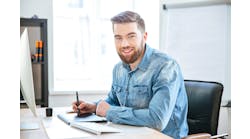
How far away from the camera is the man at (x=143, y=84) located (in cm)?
141

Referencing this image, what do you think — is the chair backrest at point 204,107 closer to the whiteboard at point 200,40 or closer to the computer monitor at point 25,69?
the computer monitor at point 25,69

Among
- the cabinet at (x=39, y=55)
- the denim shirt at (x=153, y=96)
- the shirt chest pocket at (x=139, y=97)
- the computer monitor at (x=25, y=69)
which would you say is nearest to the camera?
the computer monitor at (x=25, y=69)

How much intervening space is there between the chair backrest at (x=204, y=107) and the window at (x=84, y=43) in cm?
168

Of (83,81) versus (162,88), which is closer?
(162,88)

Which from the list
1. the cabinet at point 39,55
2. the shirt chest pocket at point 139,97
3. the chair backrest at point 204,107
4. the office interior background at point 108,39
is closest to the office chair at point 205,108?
the chair backrest at point 204,107

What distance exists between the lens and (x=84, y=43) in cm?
347

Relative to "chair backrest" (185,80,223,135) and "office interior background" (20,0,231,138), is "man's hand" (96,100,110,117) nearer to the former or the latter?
"chair backrest" (185,80,223,135)

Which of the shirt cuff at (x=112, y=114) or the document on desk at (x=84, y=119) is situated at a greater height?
the shirt cuff at (x=112, y=114)

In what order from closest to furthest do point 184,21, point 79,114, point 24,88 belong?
point 24,88 < point 79,114 < point 184,21

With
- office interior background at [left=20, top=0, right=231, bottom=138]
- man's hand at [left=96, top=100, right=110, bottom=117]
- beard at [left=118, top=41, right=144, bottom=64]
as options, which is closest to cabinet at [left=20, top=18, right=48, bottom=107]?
office interior background at [left=20, top=0, right=231, bottom=138]
